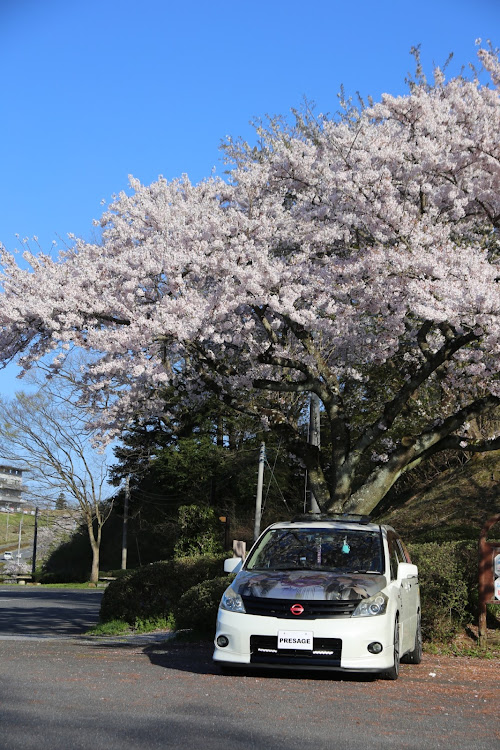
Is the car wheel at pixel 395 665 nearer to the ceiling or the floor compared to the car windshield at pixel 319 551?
nearer to the floor

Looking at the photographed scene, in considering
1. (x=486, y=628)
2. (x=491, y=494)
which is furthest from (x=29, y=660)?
(x=491, y=494)

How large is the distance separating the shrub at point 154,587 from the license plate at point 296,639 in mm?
6788

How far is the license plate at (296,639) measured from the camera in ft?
28.9

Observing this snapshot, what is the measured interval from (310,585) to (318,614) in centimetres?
34

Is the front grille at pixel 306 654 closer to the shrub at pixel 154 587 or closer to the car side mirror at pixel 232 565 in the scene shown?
the car side mirror at pixel 232 565

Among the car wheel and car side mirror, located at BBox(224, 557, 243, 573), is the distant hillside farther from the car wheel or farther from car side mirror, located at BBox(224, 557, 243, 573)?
the car wheel

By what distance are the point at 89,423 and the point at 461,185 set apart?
312 inches

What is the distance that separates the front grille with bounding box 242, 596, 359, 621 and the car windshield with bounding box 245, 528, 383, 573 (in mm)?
811

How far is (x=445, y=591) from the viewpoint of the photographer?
12617 millimetres

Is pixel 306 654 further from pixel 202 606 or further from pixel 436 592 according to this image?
pixel 202 606

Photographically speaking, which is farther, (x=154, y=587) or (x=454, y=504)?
(x=454, y=504)

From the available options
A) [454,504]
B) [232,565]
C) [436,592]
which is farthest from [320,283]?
[454,504]

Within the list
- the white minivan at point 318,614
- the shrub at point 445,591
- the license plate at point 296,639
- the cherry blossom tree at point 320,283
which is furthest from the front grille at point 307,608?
the cherry blossom tree at point 320,283

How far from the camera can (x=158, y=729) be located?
5957mm
